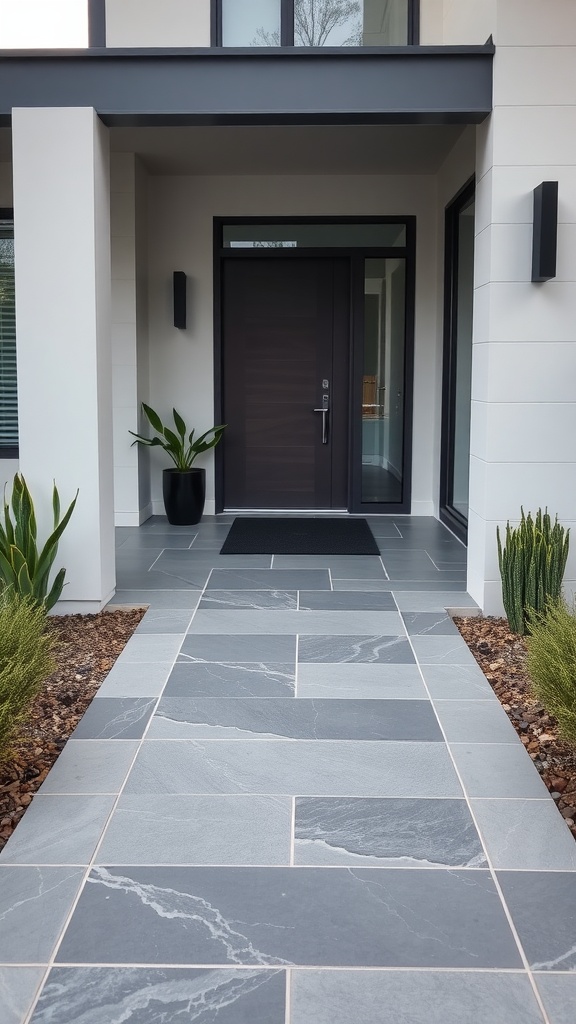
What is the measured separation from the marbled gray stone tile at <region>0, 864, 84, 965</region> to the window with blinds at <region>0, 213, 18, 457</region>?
5.46 metres

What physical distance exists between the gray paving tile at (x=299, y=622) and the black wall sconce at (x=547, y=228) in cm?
181

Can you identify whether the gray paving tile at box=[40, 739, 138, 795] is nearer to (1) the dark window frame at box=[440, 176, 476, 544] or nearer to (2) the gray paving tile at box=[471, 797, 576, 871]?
(2) the gray paving tile at box=[471, 797, 576, 871]

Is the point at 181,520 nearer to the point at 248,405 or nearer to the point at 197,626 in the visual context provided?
the point at 248,405

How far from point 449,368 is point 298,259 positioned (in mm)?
1598

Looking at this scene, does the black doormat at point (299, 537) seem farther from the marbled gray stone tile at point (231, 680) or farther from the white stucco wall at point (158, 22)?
the white stucco wall at point (158, 22)

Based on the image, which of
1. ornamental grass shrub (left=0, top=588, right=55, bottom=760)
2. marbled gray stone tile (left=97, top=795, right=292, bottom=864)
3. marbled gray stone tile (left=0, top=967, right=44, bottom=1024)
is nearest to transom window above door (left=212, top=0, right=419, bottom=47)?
ornamental grass shrub (left=0, top=588, right=55, bottom=760)

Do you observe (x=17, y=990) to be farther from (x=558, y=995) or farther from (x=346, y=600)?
(x=346, y=600)

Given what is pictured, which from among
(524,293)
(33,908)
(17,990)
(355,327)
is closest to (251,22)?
(524,293)

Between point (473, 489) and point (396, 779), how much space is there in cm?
244

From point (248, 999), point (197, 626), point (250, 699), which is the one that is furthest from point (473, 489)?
point (248, 999)

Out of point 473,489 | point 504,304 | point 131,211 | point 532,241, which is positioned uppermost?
point 131,211

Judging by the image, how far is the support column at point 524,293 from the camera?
4480 millimetres

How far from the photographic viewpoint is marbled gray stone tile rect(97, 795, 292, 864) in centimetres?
245

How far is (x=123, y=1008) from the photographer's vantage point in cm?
187
